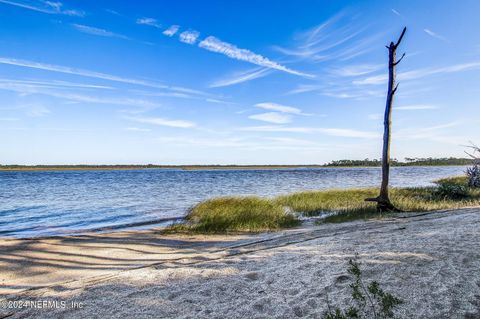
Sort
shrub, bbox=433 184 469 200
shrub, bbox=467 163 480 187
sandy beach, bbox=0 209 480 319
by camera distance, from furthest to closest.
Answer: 1. shrub, bbox=467 163 480 187
2. shrub, bbox=433 184 469 200
3. sandy beach, bbox=0 209 480 319

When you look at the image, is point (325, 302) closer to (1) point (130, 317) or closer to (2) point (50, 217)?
(1) point (130, 317)

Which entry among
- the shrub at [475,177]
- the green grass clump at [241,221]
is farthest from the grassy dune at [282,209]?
the shrub at [475,177]

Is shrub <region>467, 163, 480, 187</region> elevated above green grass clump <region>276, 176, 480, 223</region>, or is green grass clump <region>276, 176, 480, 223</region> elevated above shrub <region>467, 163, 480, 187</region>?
shrub <region>467, 163, 480, 187</region>

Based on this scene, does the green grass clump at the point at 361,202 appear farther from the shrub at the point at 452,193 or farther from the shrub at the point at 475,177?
the shrub at the point at 475,177

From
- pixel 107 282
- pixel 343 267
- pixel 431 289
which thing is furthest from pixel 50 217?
pixel 431 289

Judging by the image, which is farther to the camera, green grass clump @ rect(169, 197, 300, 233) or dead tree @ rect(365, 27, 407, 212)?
dead tree @ rect(365, 27, 407, 212)

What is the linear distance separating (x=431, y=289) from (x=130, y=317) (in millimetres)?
3897

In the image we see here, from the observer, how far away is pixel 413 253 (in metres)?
5.54

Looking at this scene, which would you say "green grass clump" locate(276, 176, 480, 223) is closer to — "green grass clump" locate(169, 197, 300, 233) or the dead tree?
the dead tree

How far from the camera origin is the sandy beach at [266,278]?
13.5ft

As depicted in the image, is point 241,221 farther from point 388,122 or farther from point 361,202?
point 361,202

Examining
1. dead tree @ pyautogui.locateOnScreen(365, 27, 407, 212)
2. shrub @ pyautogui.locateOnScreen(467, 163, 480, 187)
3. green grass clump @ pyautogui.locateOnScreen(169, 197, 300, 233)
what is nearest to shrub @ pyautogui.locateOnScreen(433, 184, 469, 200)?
shrub @ pyautogui.locateOnScreen(467, 163, 480, 187)

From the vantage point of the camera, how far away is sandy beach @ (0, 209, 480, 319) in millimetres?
4121

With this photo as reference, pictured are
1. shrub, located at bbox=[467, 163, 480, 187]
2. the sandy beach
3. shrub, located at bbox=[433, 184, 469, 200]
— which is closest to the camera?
the sandy beach
